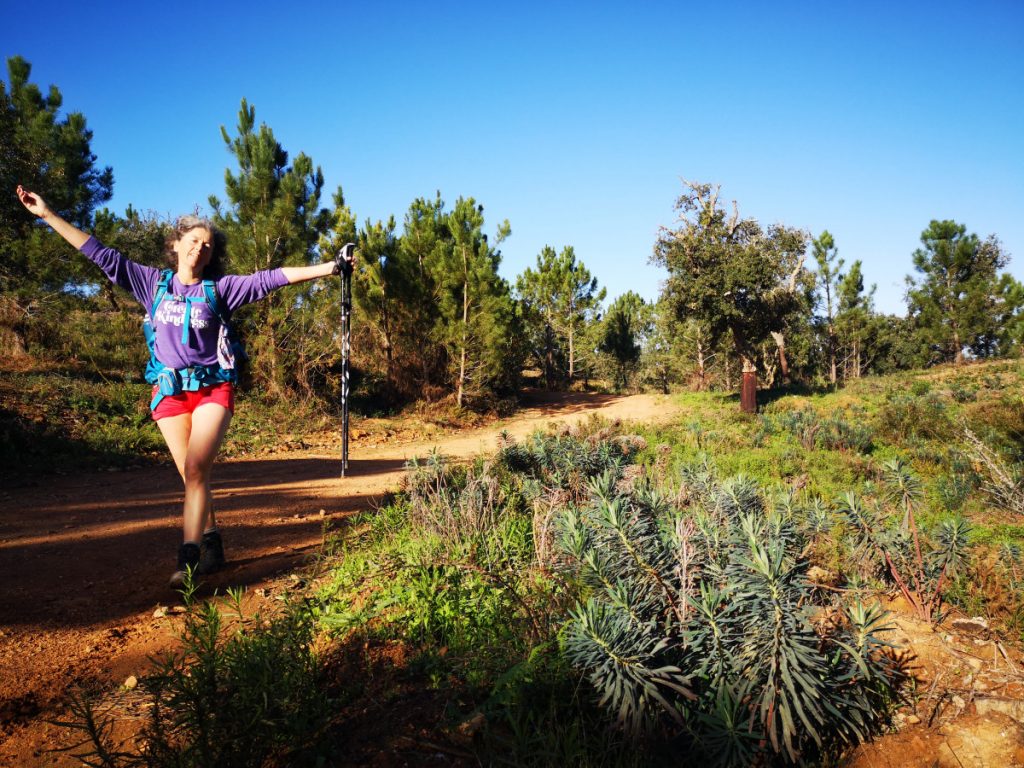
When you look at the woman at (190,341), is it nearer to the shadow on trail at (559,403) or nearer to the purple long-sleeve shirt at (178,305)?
the purple long-sleeve shirt at (178,305)

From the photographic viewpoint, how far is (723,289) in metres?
14.7

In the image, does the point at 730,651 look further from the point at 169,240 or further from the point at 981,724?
the point at 169,240

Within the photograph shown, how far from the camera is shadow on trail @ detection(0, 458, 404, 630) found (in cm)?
288

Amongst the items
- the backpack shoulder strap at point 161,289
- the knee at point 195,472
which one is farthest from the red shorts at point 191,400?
the backpack shoulder strap at point 161,289

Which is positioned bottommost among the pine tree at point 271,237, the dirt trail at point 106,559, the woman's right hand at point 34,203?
the dirt trail at point 106,559

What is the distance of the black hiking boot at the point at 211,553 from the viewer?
3.20 meters

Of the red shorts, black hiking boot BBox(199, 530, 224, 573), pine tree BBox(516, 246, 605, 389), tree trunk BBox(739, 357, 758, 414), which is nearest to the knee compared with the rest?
the red shorts

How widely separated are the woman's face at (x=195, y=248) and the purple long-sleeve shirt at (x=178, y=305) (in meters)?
0.12

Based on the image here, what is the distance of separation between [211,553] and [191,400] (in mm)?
926

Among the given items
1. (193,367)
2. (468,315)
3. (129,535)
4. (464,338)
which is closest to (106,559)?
(129,535)

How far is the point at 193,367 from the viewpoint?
298cm

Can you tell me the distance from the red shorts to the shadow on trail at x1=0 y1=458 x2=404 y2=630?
978 mm

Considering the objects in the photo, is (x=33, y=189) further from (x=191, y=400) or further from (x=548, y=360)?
(x=548, y=360)

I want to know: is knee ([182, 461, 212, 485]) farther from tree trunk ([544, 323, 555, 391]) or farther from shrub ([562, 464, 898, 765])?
tree trunk ([544, 323, 555, 391])
